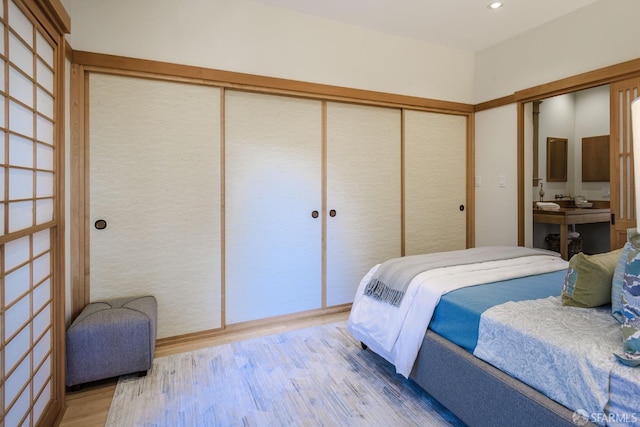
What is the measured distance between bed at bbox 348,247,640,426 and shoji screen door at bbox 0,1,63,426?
5.64ft

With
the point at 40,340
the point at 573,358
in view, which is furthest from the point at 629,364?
the point at 40,340

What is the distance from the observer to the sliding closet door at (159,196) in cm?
241

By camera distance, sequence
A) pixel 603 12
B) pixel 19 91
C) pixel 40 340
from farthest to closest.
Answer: pixel 603 12 < pixel 40 340 < pixel 19 91

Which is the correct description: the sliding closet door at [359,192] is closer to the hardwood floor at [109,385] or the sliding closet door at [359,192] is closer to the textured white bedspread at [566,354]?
the hardwood floor at [109,385]

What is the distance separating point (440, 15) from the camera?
3100 mm

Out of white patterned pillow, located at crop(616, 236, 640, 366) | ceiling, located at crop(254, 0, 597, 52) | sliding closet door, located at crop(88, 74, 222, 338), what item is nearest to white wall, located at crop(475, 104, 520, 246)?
ceiling, located at crop(254, 0, 597, 52)

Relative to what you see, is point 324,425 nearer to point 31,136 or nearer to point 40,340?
point 40,340

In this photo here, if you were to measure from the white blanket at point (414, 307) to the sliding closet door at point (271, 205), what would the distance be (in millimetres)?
909

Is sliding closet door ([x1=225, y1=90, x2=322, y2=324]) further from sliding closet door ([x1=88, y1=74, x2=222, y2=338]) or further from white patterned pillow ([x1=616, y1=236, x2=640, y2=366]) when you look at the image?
white patterned pillow ([x1=616, y1=236, x2=640, y2=366])

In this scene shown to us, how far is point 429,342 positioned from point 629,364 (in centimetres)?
87

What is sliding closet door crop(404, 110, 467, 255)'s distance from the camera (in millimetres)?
3660

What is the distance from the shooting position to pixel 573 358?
1163 mm

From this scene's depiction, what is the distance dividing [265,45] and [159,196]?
154 centimetres

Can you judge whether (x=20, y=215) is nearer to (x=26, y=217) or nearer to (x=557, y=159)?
(x=26, y=217)
